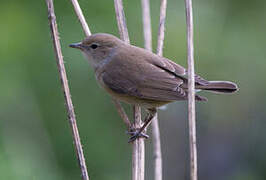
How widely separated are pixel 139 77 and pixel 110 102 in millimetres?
753

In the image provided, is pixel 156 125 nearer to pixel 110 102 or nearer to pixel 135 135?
pixel 135 135

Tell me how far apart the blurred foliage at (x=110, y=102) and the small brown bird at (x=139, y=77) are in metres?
0.35

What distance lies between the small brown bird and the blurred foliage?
0.35m

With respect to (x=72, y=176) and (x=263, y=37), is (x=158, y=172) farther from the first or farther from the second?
(x=263, y=37)

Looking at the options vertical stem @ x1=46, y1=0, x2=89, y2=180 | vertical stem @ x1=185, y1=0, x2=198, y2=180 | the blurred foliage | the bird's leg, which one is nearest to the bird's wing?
the bird's leg

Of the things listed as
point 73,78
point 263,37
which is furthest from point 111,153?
Answer: point 263,37

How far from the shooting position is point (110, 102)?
206 inches

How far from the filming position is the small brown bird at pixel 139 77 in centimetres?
447

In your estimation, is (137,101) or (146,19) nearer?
(146,19)

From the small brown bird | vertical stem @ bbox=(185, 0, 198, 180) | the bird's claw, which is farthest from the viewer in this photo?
the small brown bird

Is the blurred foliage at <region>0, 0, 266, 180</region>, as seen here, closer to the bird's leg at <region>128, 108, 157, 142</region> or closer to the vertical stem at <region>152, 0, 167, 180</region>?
the bird's leg at <region>128, 108, 157, 142</region>

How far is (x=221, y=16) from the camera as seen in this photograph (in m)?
5.52

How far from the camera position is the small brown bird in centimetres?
447

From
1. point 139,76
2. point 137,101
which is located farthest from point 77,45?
point 137,101
